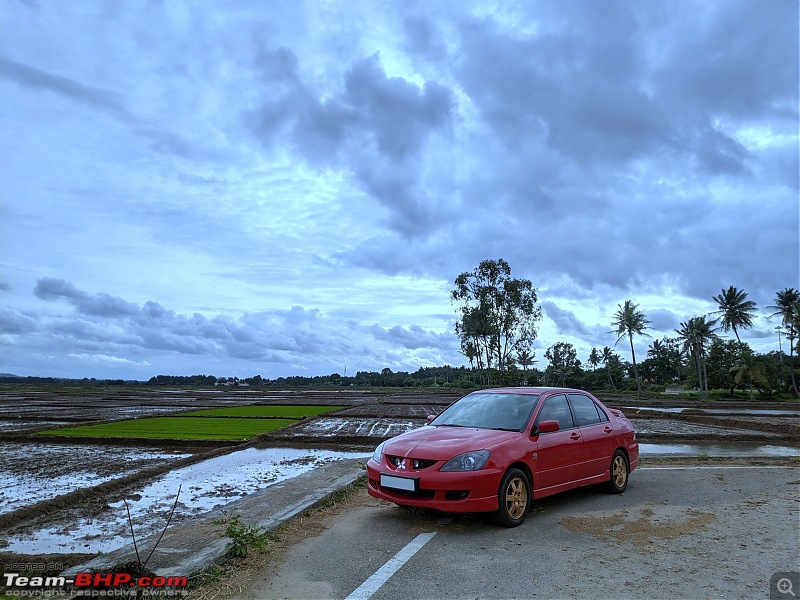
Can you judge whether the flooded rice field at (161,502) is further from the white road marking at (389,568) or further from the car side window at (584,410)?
the car side window at (584,410)

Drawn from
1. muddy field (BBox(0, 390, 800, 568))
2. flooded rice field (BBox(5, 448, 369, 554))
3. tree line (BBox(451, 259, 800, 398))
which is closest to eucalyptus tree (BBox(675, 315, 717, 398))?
tree line (BBox(451, 259, 800, 398))

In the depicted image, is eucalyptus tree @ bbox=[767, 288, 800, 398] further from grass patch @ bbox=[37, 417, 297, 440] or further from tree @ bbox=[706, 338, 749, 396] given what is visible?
grass patch @ bbox=[37, 417, 297, 440]

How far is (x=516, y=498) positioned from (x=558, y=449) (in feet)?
3.22

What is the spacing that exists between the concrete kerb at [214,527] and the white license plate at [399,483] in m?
1.16

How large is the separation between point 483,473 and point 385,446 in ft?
4.11

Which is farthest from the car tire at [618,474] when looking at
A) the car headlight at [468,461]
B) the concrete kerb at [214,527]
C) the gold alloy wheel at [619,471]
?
the concrete kerb at [214,527]

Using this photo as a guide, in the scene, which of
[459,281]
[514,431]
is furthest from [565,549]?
[459,281]

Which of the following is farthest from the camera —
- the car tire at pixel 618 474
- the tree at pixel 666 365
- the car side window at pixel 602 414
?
the tree at pixel 666 365

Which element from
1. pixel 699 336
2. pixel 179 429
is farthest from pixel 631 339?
pixel 179 429

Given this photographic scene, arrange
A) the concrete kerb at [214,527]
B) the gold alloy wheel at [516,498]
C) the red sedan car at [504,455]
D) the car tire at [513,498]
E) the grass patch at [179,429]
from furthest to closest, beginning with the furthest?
1. the grass patch at [179,429]
2. the gold alloy wheel at [516,498]
3. the car tire at [513,498]
4. the red sedan car at [504,455]
5. the concrete kerb at [214,527]

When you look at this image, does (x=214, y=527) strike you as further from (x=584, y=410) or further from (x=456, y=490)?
(x=584, y=410)

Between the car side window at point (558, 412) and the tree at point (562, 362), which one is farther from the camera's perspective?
the tree at point (562, 362)

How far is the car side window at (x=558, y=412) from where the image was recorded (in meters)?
6.50

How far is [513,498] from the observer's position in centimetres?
562
